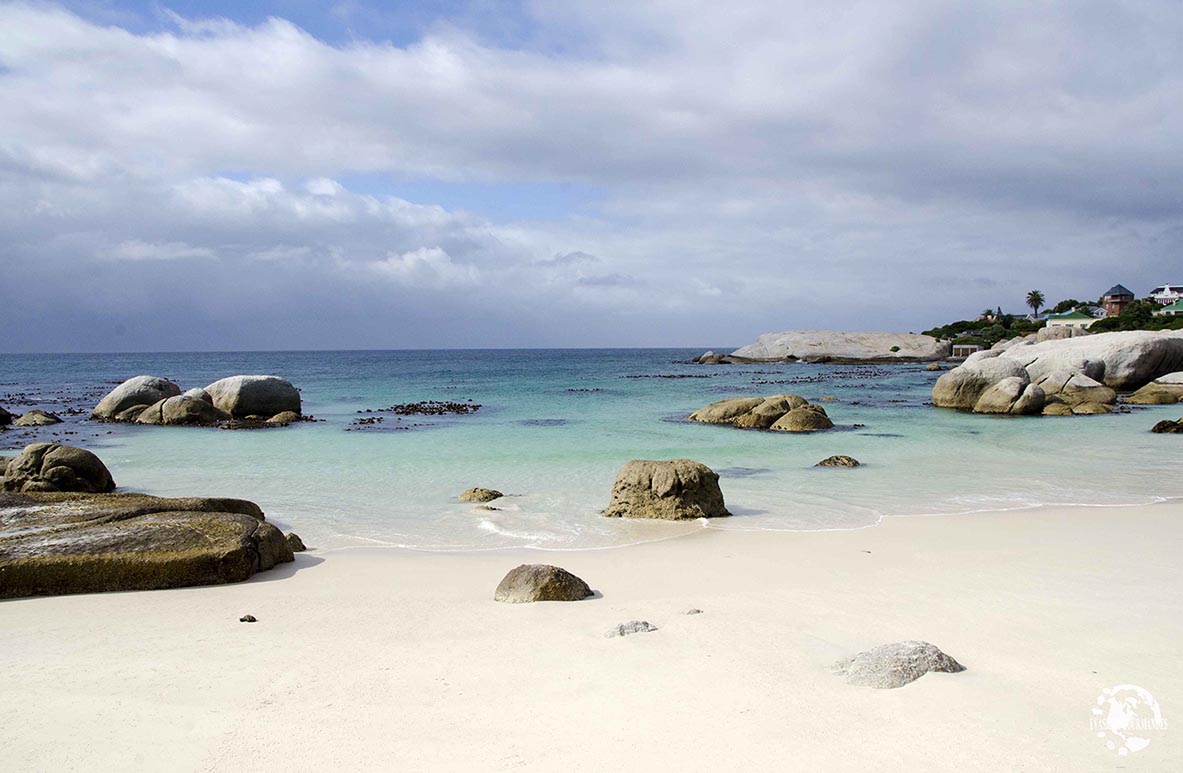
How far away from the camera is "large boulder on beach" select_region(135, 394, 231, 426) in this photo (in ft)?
79.6

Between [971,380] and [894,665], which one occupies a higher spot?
[971,380]

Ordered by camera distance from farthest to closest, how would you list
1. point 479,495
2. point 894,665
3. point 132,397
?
point 132,397, point 479,495, point 894,665

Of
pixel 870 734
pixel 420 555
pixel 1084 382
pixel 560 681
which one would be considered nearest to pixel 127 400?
pixel 420 555

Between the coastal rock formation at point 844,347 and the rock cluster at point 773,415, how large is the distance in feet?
206

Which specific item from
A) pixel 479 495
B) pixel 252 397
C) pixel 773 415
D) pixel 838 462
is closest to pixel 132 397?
pixel 252 397

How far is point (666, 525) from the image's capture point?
10227mm

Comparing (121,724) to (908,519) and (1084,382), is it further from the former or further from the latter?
(1084,382)

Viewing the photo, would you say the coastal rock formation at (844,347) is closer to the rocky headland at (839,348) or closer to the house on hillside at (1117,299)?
the rocky headland at (839,348)

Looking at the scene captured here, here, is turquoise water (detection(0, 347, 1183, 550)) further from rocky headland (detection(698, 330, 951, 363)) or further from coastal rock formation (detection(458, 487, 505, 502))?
rocky headland (detection(698, 330, 951, 363))

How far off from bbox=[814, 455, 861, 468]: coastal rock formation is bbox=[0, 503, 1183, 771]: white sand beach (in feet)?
23.9

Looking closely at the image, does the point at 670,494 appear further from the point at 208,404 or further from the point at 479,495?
the point at 208,404

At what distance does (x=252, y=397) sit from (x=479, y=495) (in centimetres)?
1727

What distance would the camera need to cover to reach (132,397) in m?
26.6

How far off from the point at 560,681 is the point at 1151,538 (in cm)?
808
